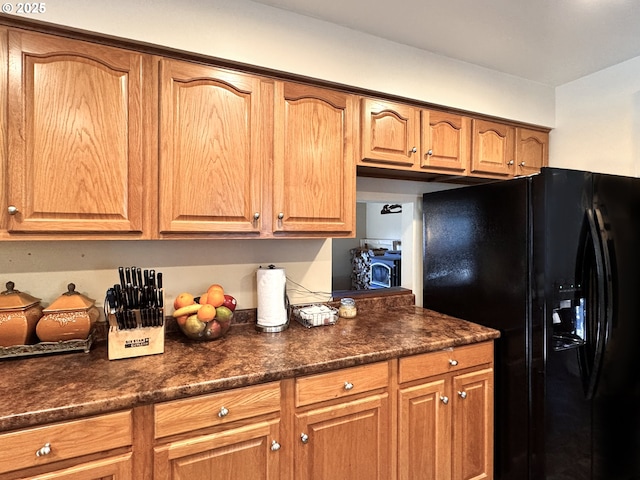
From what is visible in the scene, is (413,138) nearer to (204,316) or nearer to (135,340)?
(204,316)

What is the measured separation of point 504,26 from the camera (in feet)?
5.61

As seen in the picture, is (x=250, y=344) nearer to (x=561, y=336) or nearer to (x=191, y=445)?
(x=191, y=445)

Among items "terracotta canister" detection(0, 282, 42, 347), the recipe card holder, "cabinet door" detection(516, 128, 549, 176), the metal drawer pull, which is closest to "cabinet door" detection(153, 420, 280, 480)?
the metal drawer pull

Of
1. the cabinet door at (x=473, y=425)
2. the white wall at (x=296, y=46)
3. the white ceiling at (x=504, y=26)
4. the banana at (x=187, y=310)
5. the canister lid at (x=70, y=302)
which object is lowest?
the cabinet door at (x=473, y=425)

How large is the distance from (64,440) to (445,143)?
2.16 metres

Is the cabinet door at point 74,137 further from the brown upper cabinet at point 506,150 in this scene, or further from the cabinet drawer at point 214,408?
the brown upper cabinet at point 506,150

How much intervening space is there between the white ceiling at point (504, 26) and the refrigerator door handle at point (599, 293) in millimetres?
971

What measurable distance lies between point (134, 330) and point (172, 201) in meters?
0.54

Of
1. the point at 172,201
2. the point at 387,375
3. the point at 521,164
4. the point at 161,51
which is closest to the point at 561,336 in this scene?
the point at 387,375

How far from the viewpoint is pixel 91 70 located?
4.17 feet

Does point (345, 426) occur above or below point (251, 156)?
below

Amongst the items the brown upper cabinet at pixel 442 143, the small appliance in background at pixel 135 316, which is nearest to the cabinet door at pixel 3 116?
the small appliance in background at pixel 135 316

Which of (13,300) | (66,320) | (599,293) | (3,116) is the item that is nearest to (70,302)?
(66,320)

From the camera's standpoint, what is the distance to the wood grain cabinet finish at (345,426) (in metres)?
1.27
